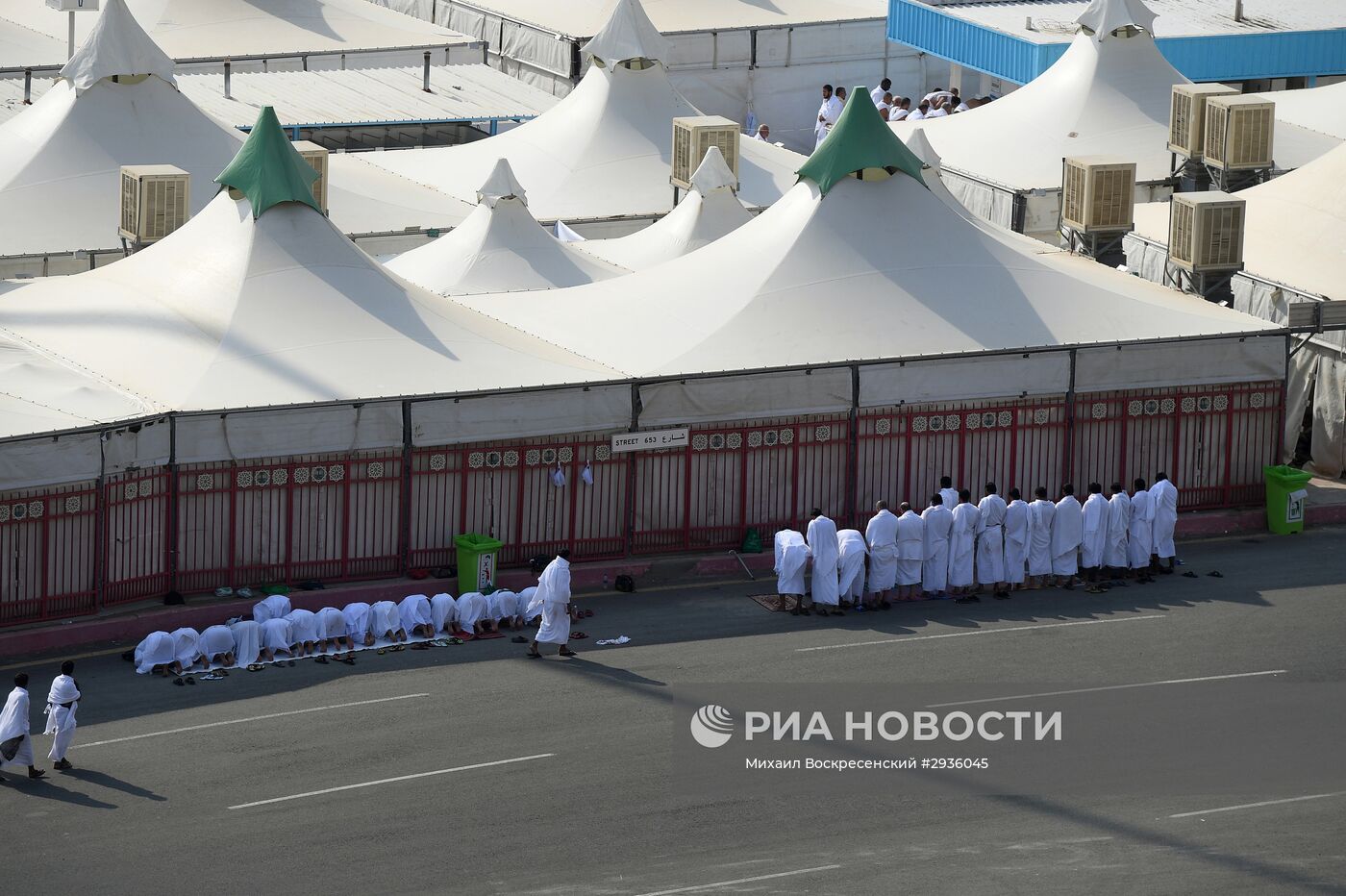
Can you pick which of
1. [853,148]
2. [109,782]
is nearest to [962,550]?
[853,148]

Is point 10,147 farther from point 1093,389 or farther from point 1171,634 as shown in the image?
point 1171,634

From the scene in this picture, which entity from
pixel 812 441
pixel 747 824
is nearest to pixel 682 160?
pixel 812 441

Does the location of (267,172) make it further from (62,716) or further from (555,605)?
(62,716)

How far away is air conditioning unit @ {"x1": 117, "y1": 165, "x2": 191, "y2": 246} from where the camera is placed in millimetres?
30859

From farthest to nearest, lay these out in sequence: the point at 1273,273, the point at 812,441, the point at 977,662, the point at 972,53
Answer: the point at 972,53 → the point at 1273,273 → the point at 812,441 → the point at 977,662

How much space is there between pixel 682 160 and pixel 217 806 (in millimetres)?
18655

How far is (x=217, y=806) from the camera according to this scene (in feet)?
64.3

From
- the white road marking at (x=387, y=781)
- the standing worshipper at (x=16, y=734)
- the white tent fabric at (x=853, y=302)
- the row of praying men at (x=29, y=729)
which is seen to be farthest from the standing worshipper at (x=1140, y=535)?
the standing worshipper at (x=16, y=734)

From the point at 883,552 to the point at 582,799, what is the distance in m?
6.29

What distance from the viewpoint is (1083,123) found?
40531 millimetres

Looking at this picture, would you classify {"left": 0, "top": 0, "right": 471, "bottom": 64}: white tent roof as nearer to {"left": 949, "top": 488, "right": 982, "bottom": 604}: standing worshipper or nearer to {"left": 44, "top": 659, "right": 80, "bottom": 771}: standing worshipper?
{"left": 949, "top": 488, "right": 982, "bottom": 604}: standing worshipper

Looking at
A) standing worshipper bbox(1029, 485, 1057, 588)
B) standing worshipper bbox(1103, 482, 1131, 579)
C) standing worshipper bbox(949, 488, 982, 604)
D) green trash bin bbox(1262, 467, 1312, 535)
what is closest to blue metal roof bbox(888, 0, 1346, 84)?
green trash bin bbox(1262, 467, 1312, 535)

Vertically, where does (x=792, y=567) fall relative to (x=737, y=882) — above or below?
above

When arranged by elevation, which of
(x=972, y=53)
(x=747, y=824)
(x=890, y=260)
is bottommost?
(x=747, y=824)
